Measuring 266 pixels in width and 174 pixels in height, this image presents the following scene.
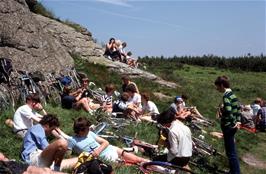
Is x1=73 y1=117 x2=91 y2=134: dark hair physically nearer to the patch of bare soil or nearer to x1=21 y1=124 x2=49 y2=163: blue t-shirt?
x1=21 y1=124 x2=49 y2=163: blue t-shirt

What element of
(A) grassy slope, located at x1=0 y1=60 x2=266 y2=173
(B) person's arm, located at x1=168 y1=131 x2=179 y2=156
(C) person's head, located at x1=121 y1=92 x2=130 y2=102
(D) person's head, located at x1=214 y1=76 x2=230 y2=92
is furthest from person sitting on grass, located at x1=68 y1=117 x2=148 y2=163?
(C) person's head, located at x1=121 y1=92 x2=130 y2=102

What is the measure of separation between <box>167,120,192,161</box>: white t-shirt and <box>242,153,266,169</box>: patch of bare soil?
522 cm

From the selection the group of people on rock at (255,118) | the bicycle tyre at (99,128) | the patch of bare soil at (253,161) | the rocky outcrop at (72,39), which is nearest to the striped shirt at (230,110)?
the bicycle tyre at (99,128)

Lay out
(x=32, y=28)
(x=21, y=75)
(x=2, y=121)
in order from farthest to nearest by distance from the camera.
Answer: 1. (x=32, y=28)
2. (x=21, y=75)
3. (x=2, y=121)

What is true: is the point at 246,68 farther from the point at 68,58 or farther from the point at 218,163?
the point at 218,163

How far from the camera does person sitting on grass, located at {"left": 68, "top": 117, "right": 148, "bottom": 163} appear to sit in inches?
396

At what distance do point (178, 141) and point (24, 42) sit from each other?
935 centimetres

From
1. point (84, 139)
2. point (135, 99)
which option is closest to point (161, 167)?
point (84, 139)

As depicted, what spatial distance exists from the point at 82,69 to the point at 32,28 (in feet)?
14.9

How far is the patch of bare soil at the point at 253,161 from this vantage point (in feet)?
49.3

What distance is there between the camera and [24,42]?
703 inches

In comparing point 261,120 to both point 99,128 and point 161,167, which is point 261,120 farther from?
point 161,167

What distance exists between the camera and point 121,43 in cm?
2820

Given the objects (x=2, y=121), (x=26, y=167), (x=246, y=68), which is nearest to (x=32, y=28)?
(x=2, y=121)
